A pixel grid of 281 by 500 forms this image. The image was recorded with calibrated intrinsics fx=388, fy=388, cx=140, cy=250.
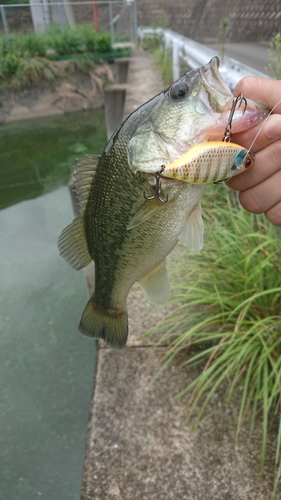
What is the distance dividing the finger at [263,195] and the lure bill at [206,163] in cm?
23

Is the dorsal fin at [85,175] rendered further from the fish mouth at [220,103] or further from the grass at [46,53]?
the grass at [46,53]

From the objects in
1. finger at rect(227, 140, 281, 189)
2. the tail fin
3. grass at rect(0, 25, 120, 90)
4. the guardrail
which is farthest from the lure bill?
grass at rect(0, 25, 120, 90)

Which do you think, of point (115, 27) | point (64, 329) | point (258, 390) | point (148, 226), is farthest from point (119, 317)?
point (115, 27)

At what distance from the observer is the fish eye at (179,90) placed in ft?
3.18

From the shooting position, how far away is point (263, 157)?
3.55ft

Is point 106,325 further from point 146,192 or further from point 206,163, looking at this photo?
point 206,163

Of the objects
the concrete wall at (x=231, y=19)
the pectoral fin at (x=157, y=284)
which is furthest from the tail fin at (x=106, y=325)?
the concrete wall at (x=231, y=19)

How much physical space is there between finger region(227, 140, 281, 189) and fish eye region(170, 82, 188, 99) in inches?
10.9

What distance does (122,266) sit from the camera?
1.26 m

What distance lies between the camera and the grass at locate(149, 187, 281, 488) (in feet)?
6.16

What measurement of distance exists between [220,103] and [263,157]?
0.75 ft

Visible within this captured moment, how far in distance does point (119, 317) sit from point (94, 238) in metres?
0.35

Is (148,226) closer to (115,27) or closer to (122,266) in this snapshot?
(122,266)

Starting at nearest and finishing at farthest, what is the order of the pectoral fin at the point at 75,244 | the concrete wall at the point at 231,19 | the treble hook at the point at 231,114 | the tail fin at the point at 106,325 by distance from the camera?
the treble hook at the point at 231,114 < the pectoral fin at the point at 75,244 < the tail fin at the point at 106,325 < the concrete wall at the point at 231,19
